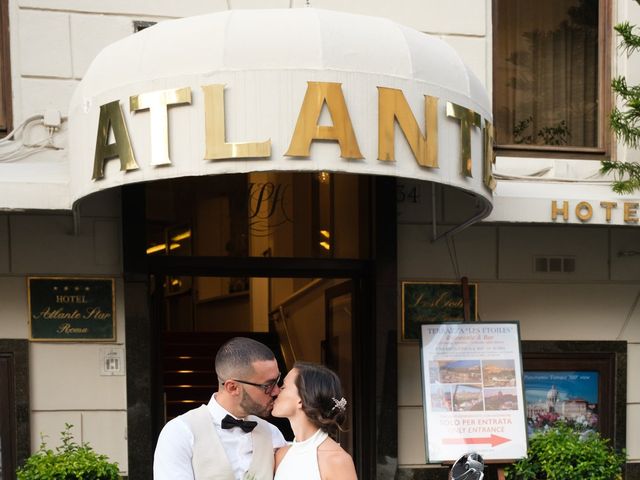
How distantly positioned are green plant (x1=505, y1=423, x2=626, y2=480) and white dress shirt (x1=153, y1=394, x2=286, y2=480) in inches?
138

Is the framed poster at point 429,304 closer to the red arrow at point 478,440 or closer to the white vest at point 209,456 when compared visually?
the red arrow at point 478,440

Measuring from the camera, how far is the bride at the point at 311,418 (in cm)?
301

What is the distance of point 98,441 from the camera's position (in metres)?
6.00

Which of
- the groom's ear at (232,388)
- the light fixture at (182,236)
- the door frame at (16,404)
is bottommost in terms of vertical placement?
the door frame at (16,404)

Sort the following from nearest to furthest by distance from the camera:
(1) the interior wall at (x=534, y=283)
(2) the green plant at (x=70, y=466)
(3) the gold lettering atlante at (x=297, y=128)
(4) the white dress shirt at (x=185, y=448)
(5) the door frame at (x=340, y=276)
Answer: (4) the white dress shirt at (x=185, y=448) → (3) the gold lettering atlante at (x=297, y=128) → (2) the green plant at (x=70, y=466) → (5) the door frame at (x=340, y=276) → (1) the interior wall at (x=534, y=283)

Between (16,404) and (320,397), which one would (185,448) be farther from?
(16,404)

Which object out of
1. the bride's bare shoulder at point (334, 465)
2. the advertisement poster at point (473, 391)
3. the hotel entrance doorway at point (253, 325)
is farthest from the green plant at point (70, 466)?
the bride's bare shoulder at point (334, 465)

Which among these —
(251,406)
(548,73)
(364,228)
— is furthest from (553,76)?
(251,406)

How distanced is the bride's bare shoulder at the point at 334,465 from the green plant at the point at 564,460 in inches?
132

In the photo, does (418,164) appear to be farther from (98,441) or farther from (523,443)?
(98,441)

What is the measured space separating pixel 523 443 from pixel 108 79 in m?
4.26

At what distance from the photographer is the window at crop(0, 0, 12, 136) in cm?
602

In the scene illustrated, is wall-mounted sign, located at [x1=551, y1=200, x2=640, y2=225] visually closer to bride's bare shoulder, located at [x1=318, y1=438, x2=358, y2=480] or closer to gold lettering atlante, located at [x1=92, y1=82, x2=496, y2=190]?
gold lettering atlante, located at [x1=92, y1=82, x2=496, y2=190]

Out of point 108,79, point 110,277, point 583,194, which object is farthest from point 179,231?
point 583,194
